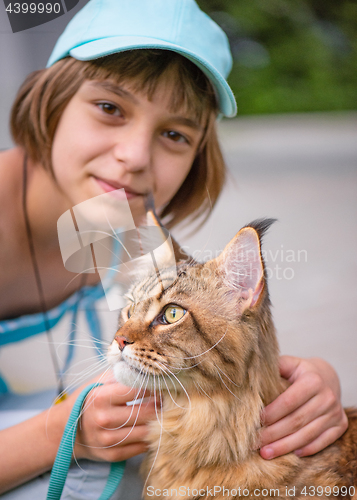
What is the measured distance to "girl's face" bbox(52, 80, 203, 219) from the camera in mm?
482

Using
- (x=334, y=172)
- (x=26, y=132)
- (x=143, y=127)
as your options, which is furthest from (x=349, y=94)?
(x=26, y=132)

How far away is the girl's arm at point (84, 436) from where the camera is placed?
51 cm

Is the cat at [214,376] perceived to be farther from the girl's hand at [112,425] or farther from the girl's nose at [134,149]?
the girl's nose at [134,149]

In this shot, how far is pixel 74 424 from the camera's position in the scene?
0.49 meters

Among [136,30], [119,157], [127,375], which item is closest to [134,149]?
[119,157]

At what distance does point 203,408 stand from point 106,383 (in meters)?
0.14

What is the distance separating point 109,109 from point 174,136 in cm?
9

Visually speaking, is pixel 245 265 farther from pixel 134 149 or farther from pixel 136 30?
pixel 136 30

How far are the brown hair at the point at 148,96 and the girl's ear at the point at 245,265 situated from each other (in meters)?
0.19

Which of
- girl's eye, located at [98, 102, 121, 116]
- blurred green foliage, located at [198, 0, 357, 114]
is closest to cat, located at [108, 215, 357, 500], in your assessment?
girl's eye, located at [98, 102, 121, 116]

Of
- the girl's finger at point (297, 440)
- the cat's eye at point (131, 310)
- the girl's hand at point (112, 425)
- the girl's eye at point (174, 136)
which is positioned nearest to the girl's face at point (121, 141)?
the girl's eye at point (174, 136)

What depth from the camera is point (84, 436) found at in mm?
540

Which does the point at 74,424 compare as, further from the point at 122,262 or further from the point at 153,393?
the point at 122,262

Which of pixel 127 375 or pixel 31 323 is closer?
pixel 127 375
